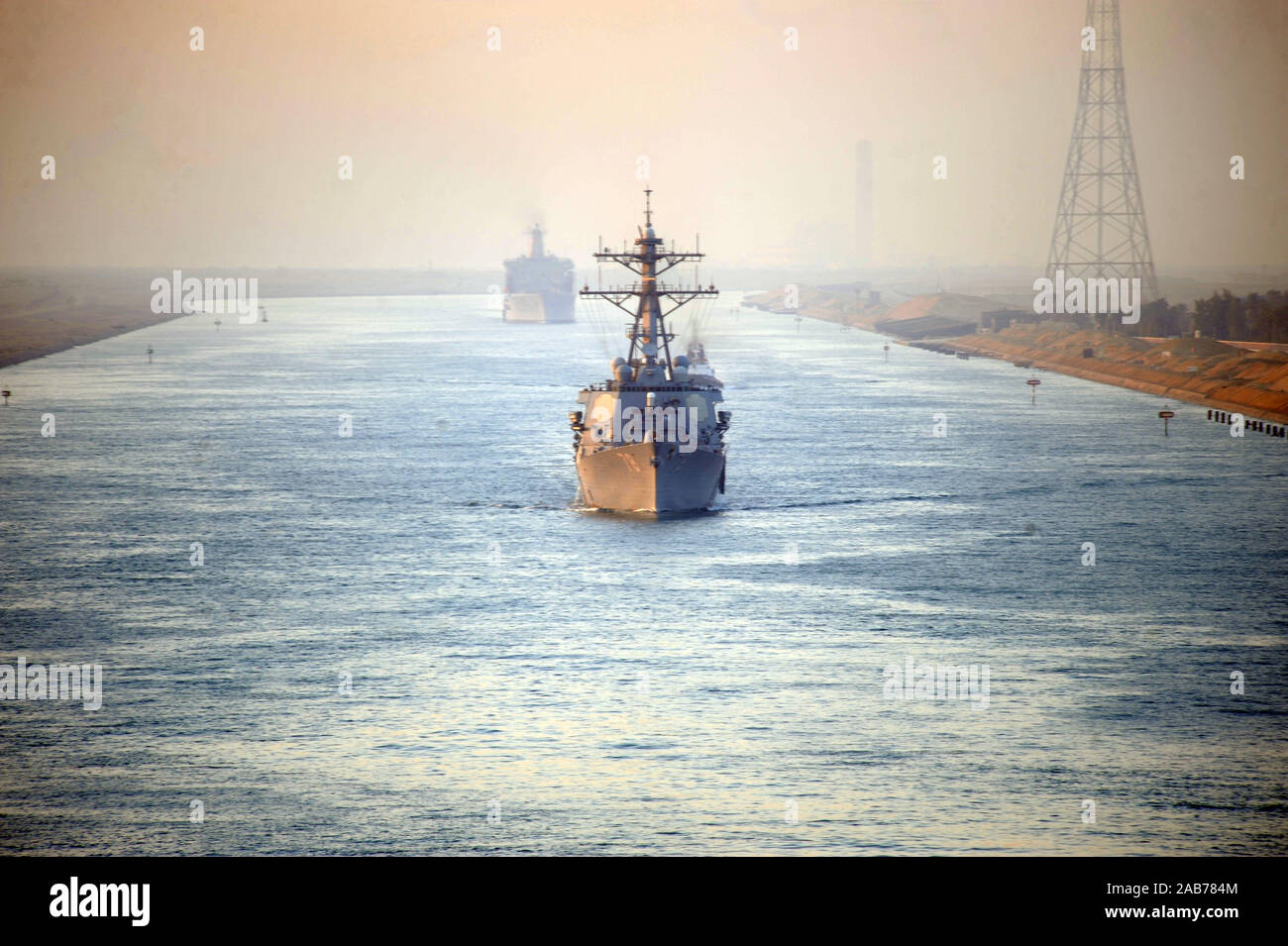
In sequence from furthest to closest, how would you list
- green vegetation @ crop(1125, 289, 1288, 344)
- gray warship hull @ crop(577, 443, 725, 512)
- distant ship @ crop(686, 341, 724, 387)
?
green vegetation @ crop(1125, 289, 1288, 344) → distant ship @ crop(686, 341, 724, 387) → gray warship hull @ crop(577, 443, 725, 512)

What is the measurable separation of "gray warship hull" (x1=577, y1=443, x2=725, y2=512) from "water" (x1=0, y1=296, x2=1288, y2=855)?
1364 mm

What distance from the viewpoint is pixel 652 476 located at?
211 ft

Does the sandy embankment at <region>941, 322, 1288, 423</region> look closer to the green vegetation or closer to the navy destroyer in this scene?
the green vegetation

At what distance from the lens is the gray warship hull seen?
6412cm

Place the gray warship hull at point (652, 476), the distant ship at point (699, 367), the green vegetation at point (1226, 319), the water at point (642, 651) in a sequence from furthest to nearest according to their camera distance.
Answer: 1. the green vegetation at point (1226, 319)
2. the distant ship at point (699, 367)
3. the gray warship hull at point (652, 476)
4. the water at point (642, 651)

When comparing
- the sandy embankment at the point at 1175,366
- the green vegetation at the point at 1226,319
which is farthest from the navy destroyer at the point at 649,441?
the green vegetation at the point at 1226,319

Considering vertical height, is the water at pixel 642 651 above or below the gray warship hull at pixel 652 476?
below

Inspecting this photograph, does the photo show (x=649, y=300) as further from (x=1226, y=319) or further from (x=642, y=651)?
(x=1226, y=319)

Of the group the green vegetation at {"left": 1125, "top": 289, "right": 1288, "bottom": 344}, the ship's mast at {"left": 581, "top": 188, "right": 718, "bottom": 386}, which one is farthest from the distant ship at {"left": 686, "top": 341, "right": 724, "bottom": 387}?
the green vegetation at {"left": 1125, "top": 289, "right": 1288, "bottom": 344}

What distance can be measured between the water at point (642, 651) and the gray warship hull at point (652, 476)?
1364 mm

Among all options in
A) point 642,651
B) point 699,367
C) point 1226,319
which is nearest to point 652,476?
point 642,651

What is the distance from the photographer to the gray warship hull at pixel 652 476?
210 feet

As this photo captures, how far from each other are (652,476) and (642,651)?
20534 mm

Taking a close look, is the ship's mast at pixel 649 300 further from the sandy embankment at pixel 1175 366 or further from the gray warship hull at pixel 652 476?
the sandy embankment at pixel 1175 366
